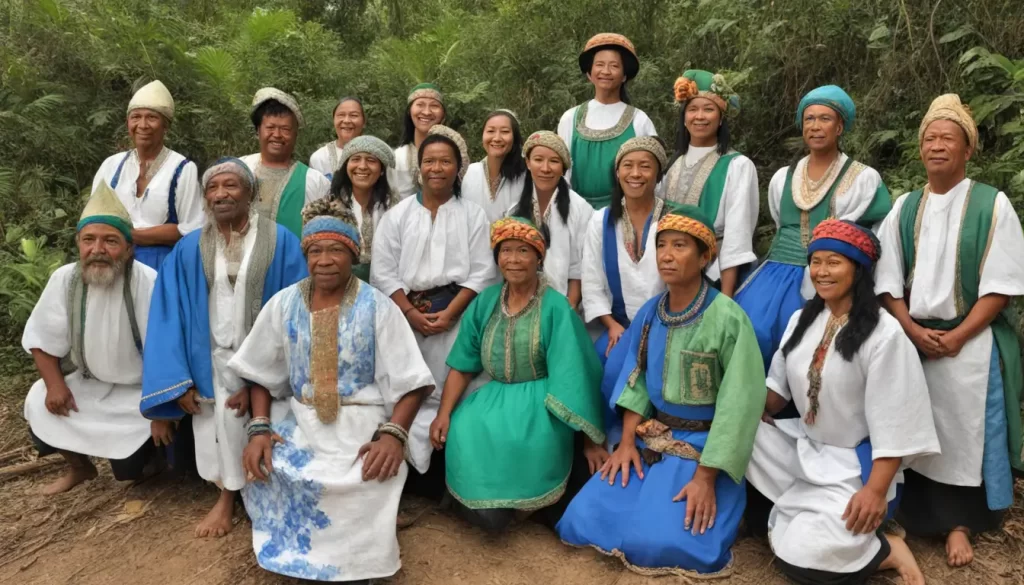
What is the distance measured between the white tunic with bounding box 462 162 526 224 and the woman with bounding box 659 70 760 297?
2.95 feet

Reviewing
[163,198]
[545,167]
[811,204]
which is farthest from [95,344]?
[811,204]

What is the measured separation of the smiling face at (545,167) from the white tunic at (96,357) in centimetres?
226

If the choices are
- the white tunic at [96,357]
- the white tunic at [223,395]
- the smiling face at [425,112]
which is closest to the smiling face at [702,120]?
the smiling face at [425,112]

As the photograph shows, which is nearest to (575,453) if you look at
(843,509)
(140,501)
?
(843,509)

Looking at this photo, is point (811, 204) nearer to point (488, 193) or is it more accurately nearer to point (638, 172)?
point (638, 172)

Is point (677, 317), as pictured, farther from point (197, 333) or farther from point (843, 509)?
point (197, 333)

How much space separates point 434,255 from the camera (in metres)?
4.36

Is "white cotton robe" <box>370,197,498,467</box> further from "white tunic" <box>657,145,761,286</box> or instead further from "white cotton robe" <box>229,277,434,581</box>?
"white tunic" <box>657,145,761,286</box>

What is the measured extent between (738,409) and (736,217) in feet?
4.77

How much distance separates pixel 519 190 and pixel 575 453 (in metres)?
1.67

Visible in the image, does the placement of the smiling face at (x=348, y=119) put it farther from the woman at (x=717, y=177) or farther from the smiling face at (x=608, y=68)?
the woman at (x=717, y=177)

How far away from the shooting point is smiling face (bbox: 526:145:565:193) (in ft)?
14.7

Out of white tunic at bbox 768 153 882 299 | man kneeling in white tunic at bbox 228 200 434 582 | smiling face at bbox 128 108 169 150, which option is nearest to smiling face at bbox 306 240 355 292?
man kneeling in white tunic at bbox 228 200 434 582

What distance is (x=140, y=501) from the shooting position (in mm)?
4176
